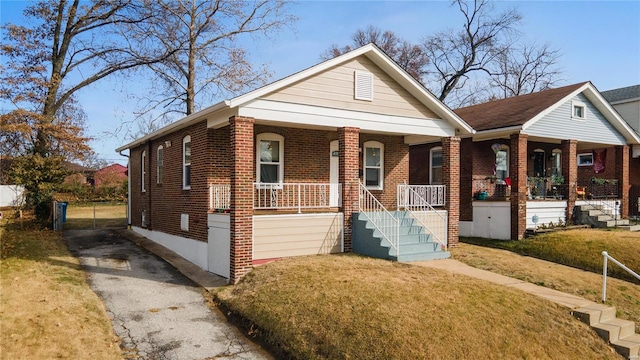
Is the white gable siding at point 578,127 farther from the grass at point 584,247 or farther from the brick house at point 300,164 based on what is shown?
the brick house at point 300,164

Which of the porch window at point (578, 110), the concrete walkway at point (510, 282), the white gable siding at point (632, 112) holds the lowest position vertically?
the concrete walkway at point (510, 282)

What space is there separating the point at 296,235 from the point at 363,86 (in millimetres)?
4477

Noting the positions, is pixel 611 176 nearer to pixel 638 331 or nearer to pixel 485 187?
pixel 485 187

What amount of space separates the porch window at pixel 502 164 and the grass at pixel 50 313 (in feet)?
49.4

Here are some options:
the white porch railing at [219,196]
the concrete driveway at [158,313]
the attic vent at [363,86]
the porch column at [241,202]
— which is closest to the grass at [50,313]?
the concrete driveway at [158,313]

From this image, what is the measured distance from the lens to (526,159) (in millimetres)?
16516

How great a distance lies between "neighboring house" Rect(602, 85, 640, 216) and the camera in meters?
21.9

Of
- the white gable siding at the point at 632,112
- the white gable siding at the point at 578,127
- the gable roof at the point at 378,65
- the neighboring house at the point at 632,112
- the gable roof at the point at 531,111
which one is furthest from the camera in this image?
the white gable siding at the point at 632,112

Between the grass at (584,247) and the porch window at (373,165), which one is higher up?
the porch window at (373,165)

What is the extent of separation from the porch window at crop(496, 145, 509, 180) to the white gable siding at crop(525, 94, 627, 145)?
6.07 ft

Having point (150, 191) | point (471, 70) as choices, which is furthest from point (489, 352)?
point (471, 70)

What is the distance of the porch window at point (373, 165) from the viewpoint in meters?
14.8

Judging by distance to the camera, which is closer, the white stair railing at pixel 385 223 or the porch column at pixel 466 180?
the white stair railing at pixel 385 223

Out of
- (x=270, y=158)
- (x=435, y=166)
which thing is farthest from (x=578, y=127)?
(x=270, y=158)
